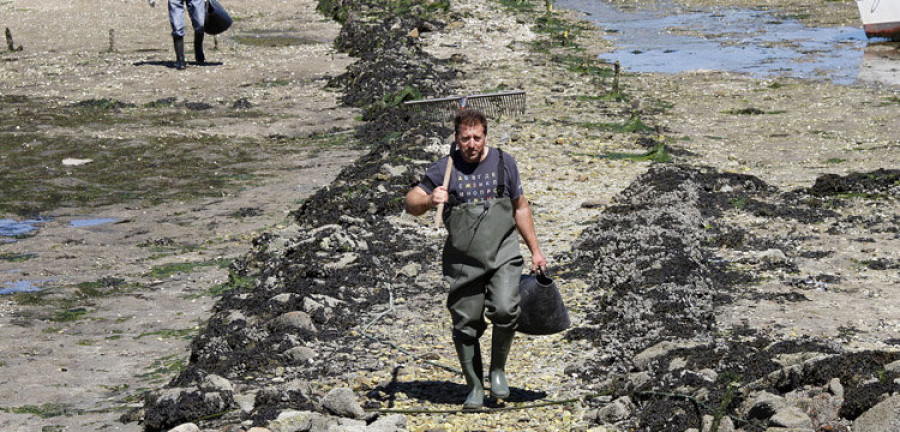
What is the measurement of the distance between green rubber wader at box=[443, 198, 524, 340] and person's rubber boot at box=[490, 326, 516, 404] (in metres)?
0.07

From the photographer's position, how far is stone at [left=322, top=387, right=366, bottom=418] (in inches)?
266

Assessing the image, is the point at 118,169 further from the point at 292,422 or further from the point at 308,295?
the point at 292,422

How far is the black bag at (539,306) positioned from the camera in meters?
6.88

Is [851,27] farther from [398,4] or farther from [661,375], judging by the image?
[661,375]

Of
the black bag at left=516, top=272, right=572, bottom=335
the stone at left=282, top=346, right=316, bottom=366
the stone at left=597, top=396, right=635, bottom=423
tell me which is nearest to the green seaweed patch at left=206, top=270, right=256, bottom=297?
the stone at left=282, top=346, right=316, bottom=366

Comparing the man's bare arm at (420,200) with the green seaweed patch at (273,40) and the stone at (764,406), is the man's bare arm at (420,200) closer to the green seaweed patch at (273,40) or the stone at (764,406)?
the stone at (764,406)

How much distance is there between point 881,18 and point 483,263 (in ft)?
80.9

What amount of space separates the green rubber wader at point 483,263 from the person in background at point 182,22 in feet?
62.9

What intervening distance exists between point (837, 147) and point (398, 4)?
1893 cm

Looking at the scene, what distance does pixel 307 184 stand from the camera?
15508 millimetres

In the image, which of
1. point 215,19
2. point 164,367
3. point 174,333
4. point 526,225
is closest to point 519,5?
point 215,19

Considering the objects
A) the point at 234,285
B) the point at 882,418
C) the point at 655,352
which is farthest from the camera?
the point at 234,285

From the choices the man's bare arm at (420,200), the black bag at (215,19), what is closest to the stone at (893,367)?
the man's bare arm at (420,200)

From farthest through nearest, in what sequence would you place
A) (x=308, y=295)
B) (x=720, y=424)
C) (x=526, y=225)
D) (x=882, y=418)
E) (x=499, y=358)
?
(x=308, y=295)
(x=499, y=358)
(x=526, y=225)
(x=720, y=424)
(x=882, y=418)
